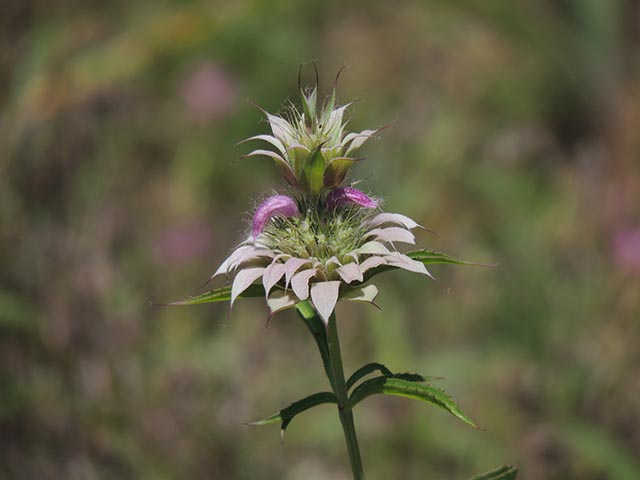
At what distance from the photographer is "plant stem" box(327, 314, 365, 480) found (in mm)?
1270

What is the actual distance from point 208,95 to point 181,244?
1207mm

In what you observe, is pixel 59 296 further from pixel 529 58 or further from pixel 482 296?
pixel 529 58

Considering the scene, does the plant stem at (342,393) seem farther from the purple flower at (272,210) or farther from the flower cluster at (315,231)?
the purple flower at (272,210)

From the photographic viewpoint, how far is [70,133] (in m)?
3.88

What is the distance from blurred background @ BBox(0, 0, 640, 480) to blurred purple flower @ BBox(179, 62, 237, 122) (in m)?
0.02

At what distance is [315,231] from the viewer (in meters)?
1.32

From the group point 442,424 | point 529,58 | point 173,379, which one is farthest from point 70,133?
point 529,58

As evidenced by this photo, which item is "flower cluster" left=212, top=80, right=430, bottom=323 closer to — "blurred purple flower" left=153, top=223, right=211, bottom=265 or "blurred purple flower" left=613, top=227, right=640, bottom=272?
"blurred purple flower" left=613, top=227, right=640, bottom=272

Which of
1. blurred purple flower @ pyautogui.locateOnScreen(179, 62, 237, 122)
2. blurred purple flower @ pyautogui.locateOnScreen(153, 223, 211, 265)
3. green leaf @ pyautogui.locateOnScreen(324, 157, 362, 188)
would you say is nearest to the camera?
green leaf @ pyautogui.locateOnScreen(324, 157, 362, 188)

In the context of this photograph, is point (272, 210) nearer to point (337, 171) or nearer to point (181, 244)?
point (337, 171)

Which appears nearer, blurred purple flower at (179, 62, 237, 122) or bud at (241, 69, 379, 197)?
bud at (241, 69, 379, 197)

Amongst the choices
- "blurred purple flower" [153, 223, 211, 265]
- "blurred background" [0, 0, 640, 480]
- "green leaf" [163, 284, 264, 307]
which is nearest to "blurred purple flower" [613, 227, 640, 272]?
"blurred background" [0, 0, 640, 480]

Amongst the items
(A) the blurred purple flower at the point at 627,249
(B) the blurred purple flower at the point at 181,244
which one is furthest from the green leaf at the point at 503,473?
(B) the blurred purple flower at the point at 181,244

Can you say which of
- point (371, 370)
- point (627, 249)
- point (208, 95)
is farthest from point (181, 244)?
point (371, 370)
